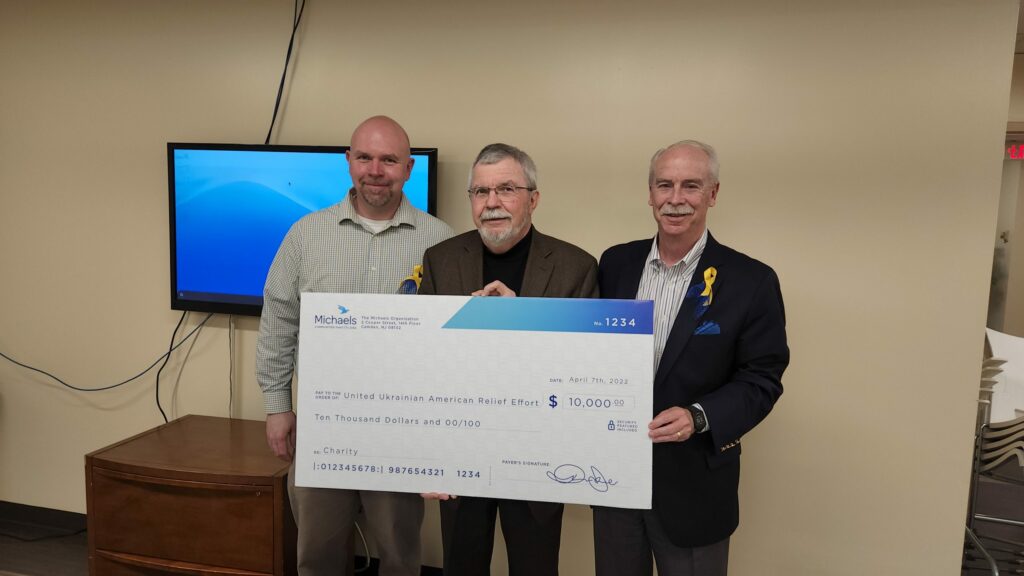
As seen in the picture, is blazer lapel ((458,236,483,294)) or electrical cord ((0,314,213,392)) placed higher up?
blazer lapel ((458,236,483,294))

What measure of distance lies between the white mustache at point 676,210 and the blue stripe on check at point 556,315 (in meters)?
0.27

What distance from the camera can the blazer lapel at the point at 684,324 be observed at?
1.63m

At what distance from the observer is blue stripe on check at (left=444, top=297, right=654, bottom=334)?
60.3 inches

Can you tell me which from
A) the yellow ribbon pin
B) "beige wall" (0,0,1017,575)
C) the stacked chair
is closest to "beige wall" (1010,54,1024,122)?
the stacked chair

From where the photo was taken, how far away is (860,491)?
2.40m

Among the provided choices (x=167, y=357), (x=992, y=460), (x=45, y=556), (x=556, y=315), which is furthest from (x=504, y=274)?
(x=45, y=556)

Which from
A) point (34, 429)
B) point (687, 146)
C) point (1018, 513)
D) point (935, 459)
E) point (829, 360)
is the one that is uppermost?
point (687, 146)

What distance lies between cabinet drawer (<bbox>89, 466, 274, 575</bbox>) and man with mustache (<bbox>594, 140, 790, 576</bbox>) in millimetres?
1329

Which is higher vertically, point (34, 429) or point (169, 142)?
point (169, 142)

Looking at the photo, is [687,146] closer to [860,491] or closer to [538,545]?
[538,545]

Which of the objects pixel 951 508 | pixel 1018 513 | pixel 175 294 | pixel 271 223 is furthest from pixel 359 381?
pixel 1018 513

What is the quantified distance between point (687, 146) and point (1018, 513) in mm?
3533

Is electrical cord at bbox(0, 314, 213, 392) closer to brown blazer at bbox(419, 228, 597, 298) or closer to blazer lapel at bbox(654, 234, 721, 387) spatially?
brown blazer at bbox(419, 228, 597, 298)
